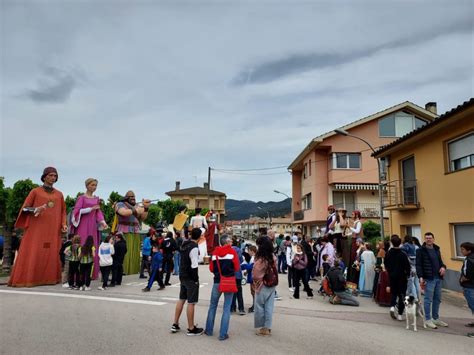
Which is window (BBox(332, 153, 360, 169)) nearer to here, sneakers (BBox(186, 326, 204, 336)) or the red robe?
the red robe

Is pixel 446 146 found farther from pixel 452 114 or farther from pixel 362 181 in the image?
pixel 362 181

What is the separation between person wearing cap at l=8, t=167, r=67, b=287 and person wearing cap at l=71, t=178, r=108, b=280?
41 centimetres

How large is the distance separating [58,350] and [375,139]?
28.9 m

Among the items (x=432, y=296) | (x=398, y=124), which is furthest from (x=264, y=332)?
(x=398, y=124)

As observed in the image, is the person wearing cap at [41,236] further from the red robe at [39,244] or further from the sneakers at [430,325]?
the sneakers at [430,325]

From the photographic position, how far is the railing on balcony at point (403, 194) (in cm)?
1481

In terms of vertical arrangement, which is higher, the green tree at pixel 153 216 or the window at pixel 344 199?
the window at pixel 344 199

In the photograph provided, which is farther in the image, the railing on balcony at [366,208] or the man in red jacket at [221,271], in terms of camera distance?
the railing on balcony at [366,208]

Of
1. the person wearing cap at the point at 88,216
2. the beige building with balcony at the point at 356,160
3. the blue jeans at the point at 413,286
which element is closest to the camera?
the blue jeans at the point at 413,286

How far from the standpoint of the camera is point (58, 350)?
513 centimetres

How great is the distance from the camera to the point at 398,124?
29828 millimetres

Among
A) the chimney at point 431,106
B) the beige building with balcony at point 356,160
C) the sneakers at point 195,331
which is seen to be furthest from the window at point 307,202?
the sneakers at point 195,331

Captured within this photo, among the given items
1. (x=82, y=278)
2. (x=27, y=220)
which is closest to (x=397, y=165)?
(x=82, y=278)

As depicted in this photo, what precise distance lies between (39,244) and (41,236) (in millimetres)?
240
